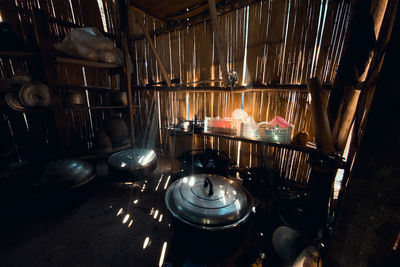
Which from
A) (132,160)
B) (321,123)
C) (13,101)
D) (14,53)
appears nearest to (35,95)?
(13,101)

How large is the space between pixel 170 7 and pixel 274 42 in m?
2.14

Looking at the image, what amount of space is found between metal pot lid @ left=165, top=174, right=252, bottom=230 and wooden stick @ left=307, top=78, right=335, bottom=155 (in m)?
1.17

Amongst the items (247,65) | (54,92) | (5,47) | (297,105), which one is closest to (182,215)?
(297,105)

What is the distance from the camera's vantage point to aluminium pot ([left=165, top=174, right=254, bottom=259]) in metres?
1.51

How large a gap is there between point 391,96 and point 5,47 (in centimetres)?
555

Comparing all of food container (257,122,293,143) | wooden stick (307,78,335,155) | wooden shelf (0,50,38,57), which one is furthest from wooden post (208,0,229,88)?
wooden shelf (0,50,38,57)

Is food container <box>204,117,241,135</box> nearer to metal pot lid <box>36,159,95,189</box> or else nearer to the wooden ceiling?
the wooden ceiling

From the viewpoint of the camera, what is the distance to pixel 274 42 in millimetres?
3049

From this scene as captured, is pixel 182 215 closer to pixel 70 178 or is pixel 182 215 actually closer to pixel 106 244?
pixel 106 244

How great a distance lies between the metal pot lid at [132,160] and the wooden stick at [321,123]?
2800mm

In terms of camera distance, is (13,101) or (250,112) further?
(250,112)

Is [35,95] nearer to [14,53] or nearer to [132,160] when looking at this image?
[14,53]

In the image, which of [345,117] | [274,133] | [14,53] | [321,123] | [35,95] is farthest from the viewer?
[35,95]

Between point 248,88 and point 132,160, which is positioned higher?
point 248,88
